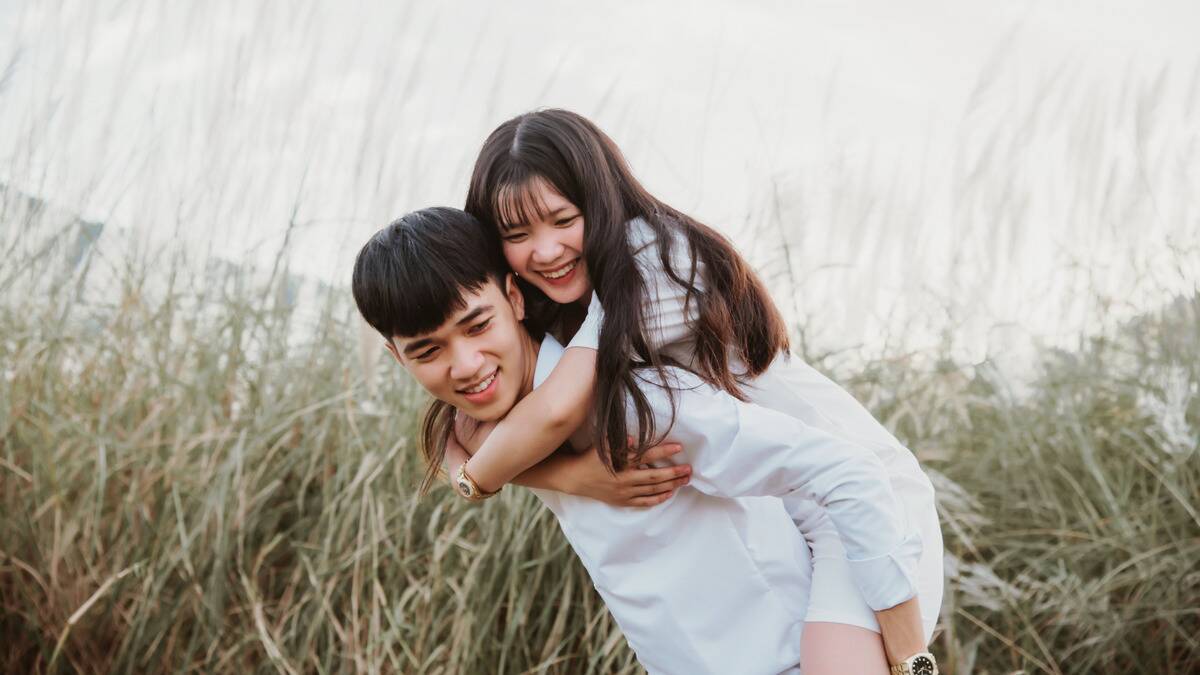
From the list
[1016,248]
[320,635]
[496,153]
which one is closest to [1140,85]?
[1016,248]

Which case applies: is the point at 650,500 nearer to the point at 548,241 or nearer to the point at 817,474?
the point at 817,474

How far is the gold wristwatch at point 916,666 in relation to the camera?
158 cm

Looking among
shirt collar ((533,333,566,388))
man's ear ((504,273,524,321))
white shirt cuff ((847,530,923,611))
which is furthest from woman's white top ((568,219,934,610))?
man's ear ((504,273,524,321))

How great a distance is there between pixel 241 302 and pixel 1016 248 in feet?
7.43

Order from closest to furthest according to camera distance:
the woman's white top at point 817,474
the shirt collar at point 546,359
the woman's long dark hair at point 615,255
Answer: the woman's white top at point 817,474 < the woman's long dark hair at point 615,255 < the shirt collar at point 546,359

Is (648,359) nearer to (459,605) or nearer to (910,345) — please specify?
(459,605)

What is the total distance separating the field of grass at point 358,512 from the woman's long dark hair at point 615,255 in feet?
3.08

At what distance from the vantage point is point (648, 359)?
167 cm

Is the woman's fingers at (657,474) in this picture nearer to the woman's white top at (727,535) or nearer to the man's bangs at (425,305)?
the woman's white top at (727,535)

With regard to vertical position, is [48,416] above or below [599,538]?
above

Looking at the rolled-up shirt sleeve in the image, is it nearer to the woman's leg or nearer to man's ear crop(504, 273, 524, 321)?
the woman's leg

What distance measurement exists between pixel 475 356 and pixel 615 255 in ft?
0.83

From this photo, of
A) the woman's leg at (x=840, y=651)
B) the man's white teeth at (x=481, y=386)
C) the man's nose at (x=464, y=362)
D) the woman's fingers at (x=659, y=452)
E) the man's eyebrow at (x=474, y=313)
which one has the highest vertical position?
the man's eyebrow at (x=474, y=313)

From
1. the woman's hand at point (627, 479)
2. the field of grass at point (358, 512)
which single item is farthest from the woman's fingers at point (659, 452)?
the field of grass at point (358, 512)
